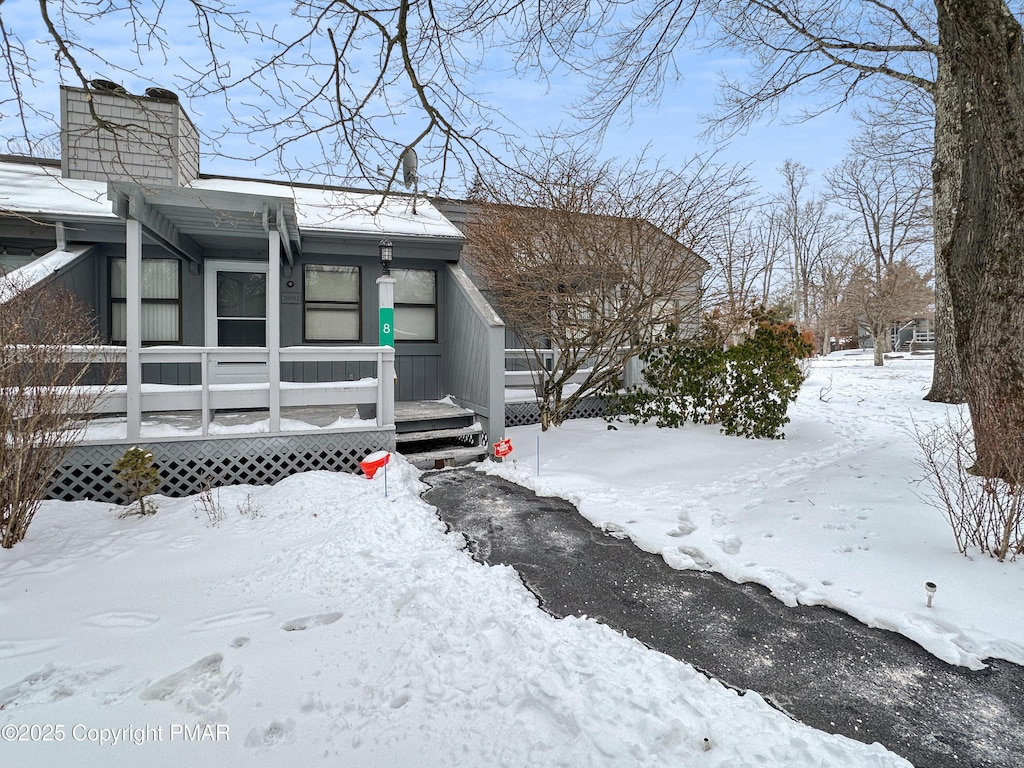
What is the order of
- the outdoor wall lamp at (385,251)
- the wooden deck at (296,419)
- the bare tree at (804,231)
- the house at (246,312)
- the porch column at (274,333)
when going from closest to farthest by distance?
the house at (246,312) → the wooden deck at (296,419) → the porch column at (274,333) → the outdoor wall lamp at (385,251) → the bare tree at (804,231)

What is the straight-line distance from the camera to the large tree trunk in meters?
4.49

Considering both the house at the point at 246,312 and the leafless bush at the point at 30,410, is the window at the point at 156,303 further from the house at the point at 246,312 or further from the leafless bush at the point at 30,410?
the leafless bush at the point at 30,410

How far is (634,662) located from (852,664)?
1129 mm

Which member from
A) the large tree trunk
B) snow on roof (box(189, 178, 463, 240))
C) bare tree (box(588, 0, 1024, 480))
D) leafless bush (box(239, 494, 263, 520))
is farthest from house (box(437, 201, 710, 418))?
leafless bush (box(239, 494, 263, 520))

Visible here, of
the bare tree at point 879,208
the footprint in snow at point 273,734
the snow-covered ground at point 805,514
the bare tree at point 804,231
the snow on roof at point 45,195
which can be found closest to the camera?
the footprint in snow at point 273,734

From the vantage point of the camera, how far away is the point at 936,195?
10.8m

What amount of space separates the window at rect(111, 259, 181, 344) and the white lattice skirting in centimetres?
337

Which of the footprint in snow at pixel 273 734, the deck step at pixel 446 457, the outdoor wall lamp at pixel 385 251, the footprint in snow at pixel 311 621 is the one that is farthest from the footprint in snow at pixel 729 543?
the outdoor wall lamp at pixel 385 251

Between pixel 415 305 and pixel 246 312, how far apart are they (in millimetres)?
2733

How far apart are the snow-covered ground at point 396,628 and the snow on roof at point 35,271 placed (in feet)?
7.50

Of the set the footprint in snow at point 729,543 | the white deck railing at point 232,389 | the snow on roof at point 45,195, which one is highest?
the snow on roof at point 45,195

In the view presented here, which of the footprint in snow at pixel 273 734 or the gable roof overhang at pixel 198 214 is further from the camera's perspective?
the gable roof overhang at pixel 198 214

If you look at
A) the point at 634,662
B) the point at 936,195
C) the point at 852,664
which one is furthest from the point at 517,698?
the point at 936,195

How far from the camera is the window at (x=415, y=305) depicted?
A: 9156mm
